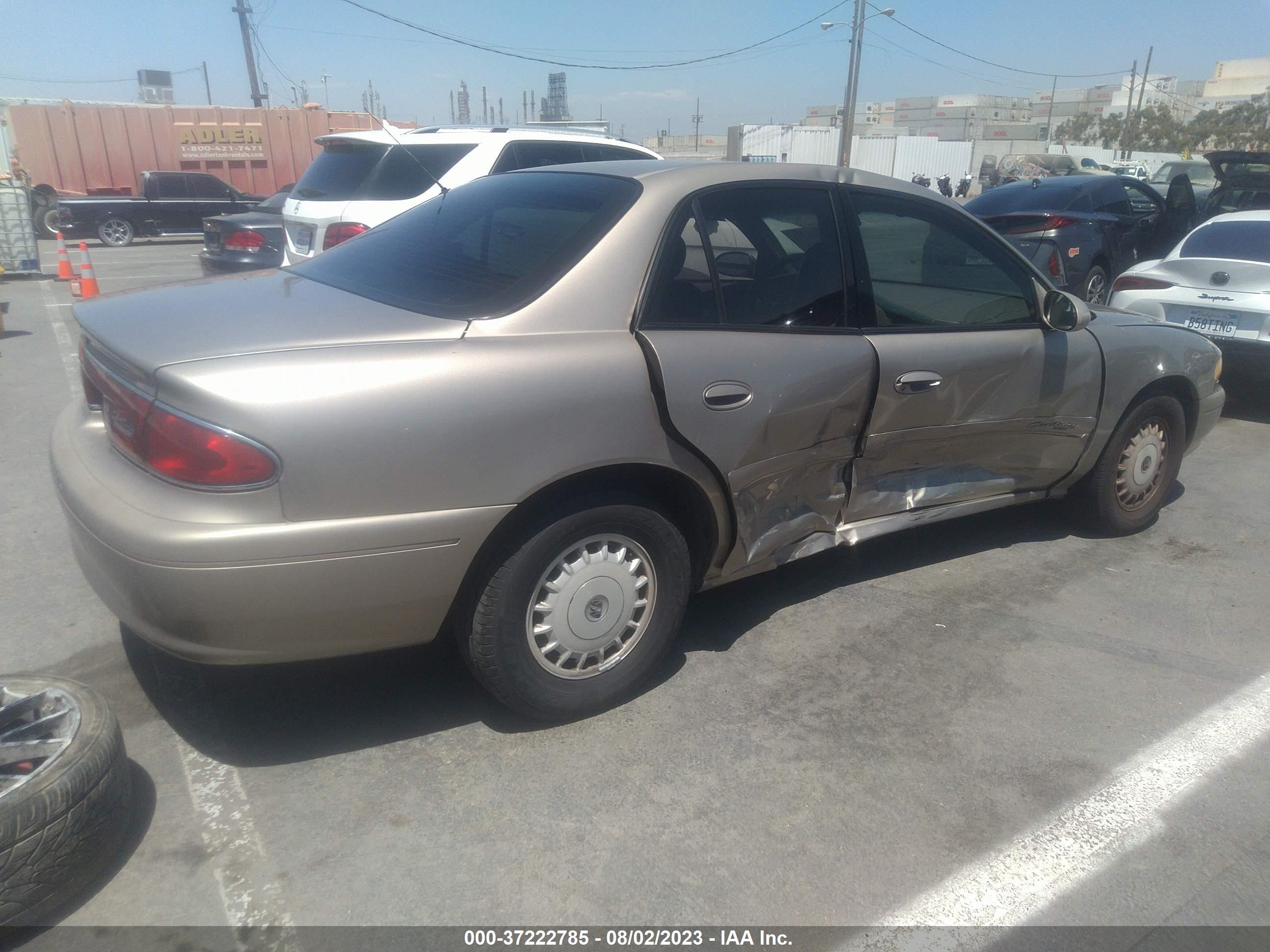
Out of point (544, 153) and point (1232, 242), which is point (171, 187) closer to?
point (544, 153)

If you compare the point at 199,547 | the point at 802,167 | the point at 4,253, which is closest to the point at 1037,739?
the point at 802,167

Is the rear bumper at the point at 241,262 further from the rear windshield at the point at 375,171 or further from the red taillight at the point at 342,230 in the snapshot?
the red taillight at the point at 342,230

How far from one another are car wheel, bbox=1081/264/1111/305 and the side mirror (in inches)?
268

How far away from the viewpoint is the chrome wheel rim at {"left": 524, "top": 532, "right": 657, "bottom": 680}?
287 centimetres

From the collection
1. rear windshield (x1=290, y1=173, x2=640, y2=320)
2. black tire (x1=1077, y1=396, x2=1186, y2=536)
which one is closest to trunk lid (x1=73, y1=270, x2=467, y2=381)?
rear windshield (x1=290, y1=173, x2=640, y2=320)

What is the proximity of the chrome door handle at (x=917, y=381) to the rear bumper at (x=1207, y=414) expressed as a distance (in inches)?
82.1

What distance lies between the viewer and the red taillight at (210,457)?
2318 mm

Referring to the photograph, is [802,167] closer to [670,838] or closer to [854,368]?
[854,368]

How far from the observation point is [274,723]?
119 inches

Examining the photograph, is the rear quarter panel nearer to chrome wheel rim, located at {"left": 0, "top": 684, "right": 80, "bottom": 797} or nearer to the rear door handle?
the rear door handle

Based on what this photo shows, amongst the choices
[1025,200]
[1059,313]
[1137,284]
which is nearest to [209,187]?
[1025,200]

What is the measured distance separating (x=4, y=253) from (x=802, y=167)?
14528 mm

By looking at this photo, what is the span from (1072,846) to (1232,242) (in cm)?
622

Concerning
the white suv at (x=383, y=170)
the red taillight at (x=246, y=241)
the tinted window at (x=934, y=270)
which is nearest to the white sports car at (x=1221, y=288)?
the tinted window at (x=934, y=270)
